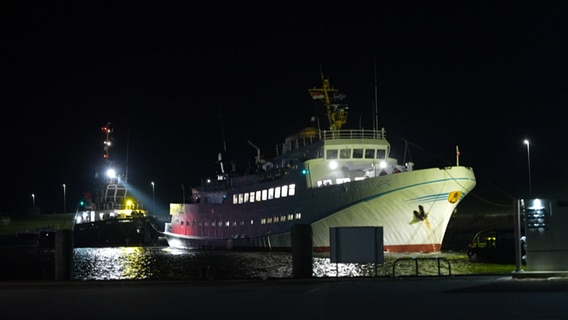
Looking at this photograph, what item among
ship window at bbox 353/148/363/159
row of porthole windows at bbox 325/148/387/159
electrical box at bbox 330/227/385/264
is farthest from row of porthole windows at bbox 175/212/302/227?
electrical box at bbox 330/227/385/264

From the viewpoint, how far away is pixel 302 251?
21.0 metres

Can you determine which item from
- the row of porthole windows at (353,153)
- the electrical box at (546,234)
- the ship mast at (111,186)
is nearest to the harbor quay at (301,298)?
the electrical box at (546,234)

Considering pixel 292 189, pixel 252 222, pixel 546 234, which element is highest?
pixel 292 189

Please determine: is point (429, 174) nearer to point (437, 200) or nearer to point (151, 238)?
point (437, 200)

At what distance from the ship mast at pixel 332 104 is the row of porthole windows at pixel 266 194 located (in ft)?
19.3

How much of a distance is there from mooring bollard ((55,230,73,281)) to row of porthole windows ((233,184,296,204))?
2913 centimetres

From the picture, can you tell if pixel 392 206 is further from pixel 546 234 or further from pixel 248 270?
pixel 546 234

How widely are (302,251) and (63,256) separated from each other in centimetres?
728

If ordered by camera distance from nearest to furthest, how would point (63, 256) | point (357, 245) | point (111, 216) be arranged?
point (357, 245) < point (63, 256) < point (111, 216)

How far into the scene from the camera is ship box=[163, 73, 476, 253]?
45062 mm

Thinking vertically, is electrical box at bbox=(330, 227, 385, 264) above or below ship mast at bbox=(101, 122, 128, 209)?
below

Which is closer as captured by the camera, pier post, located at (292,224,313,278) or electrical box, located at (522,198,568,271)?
electrical box, located at (522,198,568,271)

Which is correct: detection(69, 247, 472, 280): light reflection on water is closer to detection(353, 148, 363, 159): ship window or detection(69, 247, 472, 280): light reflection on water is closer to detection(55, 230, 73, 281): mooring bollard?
detection(55, 230, 73, 281): mooring bollard

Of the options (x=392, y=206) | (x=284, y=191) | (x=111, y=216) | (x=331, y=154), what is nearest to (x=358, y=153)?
(x=331, y=154)
